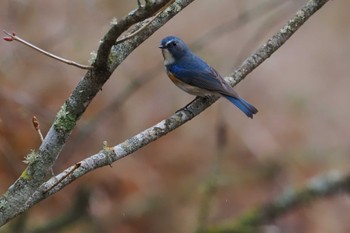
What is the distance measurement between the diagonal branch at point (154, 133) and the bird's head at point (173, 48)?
2.90ft

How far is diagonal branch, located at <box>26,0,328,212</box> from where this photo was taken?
314 centimetres

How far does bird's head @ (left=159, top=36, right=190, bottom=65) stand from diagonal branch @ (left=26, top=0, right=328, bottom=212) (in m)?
0.88

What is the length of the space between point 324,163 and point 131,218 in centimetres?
277

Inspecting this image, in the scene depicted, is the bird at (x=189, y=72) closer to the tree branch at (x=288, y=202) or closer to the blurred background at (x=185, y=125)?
the blurred background at (x=185, y=125)

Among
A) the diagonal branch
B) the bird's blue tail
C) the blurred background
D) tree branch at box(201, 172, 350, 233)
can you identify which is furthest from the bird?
tree branch at box(201, 172, 350, 233)

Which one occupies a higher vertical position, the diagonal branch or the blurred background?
the blurred background

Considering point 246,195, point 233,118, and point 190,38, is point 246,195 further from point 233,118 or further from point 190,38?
point 190,38

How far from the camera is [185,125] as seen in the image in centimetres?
911

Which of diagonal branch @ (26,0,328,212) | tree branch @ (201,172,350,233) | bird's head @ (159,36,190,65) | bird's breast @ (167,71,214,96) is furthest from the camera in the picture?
tree branch @ (201,172,350,233)

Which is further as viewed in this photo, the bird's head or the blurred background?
the blurred background

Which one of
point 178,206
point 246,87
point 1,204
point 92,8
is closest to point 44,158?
point 1,204

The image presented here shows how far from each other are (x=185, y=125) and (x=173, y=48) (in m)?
3.48

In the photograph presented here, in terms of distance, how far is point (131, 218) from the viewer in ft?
25.7

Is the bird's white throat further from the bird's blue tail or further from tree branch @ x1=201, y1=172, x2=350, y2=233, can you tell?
tree branch @ x1=201, y1=172, x2=350, y2=233
